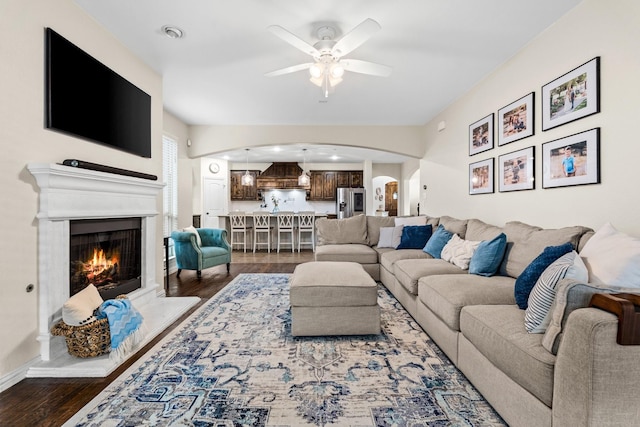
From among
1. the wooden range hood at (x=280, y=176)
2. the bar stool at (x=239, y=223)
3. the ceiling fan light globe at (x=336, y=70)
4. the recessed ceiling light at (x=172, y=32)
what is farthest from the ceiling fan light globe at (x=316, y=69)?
the wooden range hood at (x=280, y=176)

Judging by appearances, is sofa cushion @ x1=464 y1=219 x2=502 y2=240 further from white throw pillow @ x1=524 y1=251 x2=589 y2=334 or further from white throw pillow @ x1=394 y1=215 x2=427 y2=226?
white throw pillow @ x1=524 y1=251 x2=589 y2=334

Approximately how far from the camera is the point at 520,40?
284 cm

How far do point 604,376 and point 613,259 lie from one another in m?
0.82

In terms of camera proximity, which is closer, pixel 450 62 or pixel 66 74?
pixel 66 74

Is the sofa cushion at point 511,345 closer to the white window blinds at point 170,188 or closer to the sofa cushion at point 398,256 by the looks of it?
the sofa cushion at point 398,256

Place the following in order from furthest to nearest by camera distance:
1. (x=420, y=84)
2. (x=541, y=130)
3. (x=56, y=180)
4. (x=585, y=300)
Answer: (x=420, y=84), (x=541, y=130), (x=56, y=180), (x=585, y=300)

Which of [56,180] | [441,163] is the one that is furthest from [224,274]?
[441,163]

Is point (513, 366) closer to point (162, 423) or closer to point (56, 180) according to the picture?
point (162, 423)

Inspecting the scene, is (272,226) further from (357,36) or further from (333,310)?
(357,36)

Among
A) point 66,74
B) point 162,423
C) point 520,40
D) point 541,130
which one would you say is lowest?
point 162,423

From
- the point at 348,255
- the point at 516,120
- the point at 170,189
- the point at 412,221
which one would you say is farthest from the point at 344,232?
the point at 170,189

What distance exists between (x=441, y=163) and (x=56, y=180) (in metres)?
4.85

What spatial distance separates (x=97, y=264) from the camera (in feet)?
8.93

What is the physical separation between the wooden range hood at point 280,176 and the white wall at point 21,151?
7.08 meters
